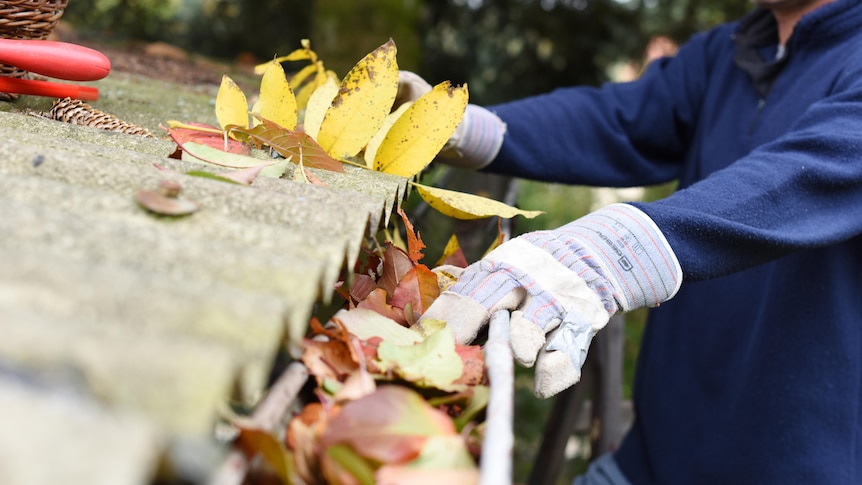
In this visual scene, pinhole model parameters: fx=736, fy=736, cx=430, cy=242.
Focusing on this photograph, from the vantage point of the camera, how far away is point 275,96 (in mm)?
1048

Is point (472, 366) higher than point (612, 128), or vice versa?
point (472, 366)

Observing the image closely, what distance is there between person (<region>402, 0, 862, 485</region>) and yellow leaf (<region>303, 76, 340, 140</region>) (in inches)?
12.7

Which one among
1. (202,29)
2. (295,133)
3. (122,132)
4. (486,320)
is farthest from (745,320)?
(202,29)

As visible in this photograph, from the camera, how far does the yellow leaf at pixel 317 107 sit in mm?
1091

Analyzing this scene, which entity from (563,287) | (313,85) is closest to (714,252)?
(563,287)

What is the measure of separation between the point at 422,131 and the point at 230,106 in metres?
0.28

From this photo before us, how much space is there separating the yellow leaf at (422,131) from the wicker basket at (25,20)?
0.56 metres

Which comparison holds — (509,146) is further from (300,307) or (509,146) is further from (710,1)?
(710,1)

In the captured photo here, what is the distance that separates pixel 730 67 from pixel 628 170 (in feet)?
1.23

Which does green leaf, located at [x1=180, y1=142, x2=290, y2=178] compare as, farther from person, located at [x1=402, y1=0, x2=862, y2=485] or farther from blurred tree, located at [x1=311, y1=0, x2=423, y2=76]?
blurred tree, located at [x1=311, y1=0, x2=423, y2=76]

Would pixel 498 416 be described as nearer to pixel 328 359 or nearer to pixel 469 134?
pixel 328 359

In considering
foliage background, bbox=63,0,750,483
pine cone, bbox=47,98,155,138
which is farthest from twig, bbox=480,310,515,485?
foliage background, bbox=63,0,750,483

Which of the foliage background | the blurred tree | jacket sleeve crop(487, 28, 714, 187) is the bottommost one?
the foliage background

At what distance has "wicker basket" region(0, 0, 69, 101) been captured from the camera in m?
1.07
